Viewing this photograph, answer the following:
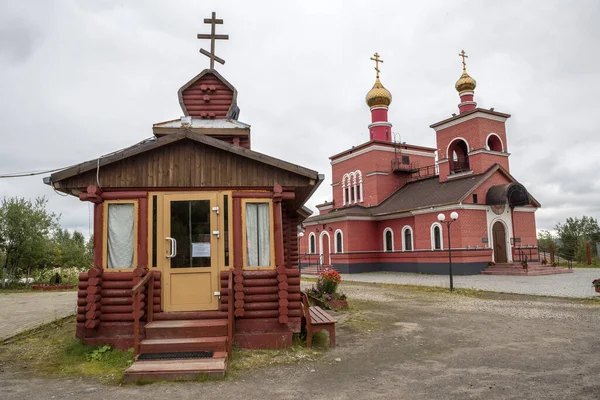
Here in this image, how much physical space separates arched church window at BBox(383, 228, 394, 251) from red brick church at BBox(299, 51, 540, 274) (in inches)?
2.6

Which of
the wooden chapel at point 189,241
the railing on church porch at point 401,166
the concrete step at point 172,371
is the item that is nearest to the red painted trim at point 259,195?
the wooden chapel at point 189,241

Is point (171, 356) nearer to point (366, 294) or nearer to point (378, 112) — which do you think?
point (366, 294)

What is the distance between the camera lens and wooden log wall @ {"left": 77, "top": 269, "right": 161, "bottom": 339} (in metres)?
6.99

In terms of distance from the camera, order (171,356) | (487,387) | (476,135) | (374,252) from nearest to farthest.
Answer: (487,387)
(171,356)
(476,135)
(374,252)

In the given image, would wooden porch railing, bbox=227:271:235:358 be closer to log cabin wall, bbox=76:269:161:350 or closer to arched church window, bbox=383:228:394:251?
log cabin wall, bbox=76:269:161:350

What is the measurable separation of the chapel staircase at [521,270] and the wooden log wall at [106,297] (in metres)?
20.3

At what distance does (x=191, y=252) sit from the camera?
24.1 ft

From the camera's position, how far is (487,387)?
5.13 m

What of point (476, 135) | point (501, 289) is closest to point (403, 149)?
point (476, 135)

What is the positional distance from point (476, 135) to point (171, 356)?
23.9 meters

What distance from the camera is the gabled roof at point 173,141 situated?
7.20 metres

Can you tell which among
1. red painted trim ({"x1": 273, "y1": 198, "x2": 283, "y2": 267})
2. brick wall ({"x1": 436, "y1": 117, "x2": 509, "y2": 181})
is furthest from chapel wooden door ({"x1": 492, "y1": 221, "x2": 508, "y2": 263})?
red painted trim ({"x1": 273, "y1": 198, "x2": 283, "y2": 267})

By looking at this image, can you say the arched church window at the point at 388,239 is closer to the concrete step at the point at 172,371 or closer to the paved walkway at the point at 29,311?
the paved walkway at the point at 29,311

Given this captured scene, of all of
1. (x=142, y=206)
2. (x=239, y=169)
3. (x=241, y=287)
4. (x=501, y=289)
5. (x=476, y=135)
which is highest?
(x=476, y=135)
